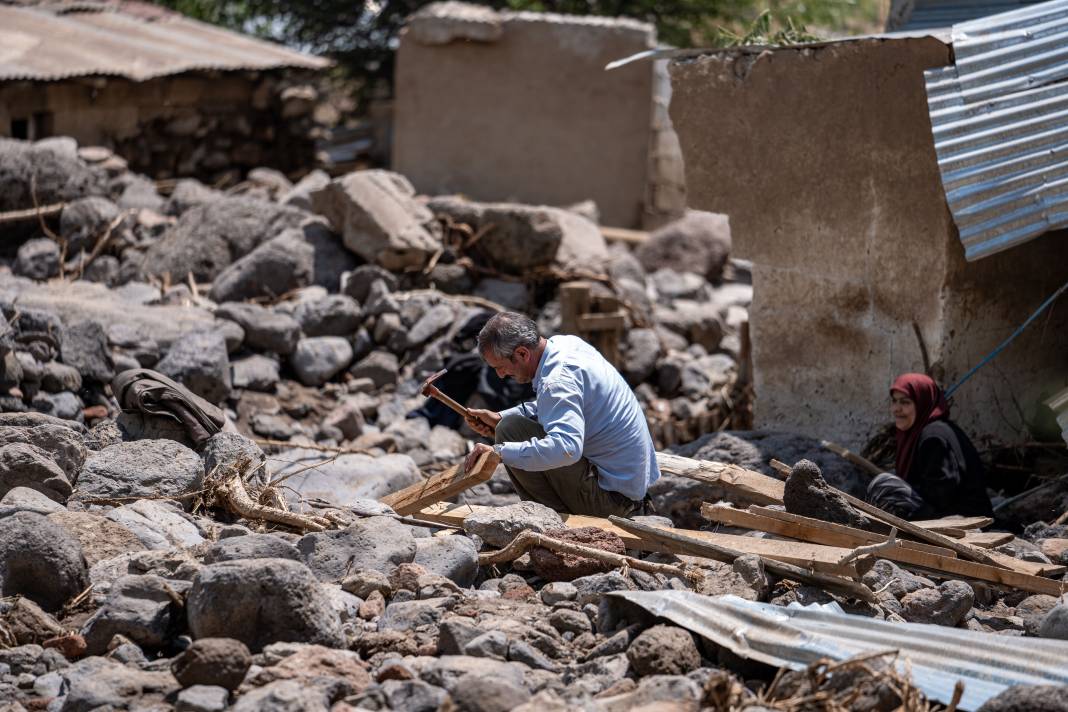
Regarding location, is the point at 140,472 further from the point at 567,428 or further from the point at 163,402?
the point at 567,428

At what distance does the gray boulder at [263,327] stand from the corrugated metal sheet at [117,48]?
3987 millimetres

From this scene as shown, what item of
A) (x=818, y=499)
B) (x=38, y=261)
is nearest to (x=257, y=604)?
(x=818, y=499)

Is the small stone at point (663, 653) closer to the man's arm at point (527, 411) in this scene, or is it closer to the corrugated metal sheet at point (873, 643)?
the corrugated metal sheet at point (873, 643)

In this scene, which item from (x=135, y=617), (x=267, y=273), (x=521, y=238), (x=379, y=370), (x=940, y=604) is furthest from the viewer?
(x=521, y=238)

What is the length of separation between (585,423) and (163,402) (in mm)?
2025

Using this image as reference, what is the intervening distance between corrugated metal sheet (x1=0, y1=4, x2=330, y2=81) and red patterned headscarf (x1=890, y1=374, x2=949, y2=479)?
886 centimetres

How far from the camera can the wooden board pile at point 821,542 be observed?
14.8ft

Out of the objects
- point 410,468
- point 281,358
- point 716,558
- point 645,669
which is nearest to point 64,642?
point 645,669

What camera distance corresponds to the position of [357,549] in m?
4.76

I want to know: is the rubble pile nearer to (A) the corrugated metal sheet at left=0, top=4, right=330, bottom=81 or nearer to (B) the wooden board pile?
(B) the wooden board pile

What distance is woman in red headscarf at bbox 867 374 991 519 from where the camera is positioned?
5992 millimetres

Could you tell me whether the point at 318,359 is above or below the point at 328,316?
below

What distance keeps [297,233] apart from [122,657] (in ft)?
23.5

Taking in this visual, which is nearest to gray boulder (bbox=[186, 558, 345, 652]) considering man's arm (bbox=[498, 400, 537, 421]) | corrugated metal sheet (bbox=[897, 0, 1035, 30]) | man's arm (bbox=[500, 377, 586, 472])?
man's arm (bbox=[500, 377, 586, 472])
